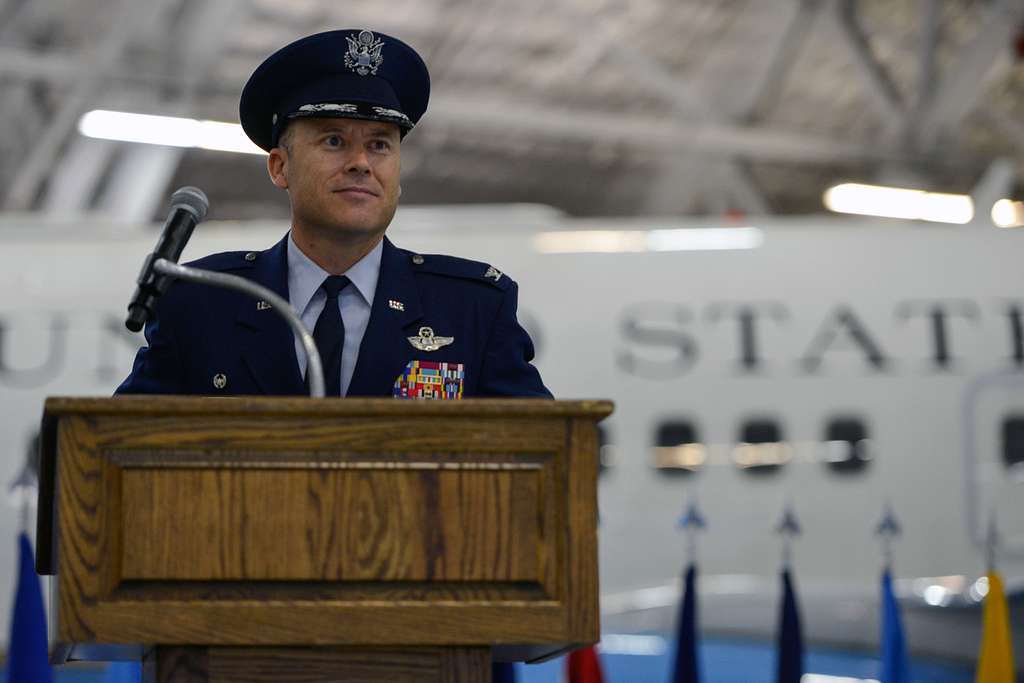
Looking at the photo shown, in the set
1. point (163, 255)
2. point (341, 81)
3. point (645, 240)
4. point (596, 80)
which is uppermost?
point (596, 80)

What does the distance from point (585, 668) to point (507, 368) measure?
3266mm

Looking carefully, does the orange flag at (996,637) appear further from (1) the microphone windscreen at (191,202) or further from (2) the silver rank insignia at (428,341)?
(1) the microphone windscreen at (191,202)

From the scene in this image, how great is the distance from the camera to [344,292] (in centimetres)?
219

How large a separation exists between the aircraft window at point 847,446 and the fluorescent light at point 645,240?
44.5 inches

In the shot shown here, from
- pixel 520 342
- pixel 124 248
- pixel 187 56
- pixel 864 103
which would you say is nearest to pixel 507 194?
pixel 864 103

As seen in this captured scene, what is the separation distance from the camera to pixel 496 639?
1.63 meters

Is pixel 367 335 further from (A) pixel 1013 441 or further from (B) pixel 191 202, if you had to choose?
(A) pixel 1013 441

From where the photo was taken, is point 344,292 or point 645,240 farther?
point 645,240

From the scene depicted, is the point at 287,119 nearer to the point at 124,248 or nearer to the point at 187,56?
the point at 124,248

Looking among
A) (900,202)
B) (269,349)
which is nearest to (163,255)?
(269,349)

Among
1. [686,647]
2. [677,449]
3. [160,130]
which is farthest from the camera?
[160,130]

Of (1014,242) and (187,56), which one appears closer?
(1014,242)

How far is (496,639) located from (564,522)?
161 millimetres

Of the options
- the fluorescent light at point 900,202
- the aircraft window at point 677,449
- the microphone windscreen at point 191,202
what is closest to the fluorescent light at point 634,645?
the aircraft window at point 677,449
